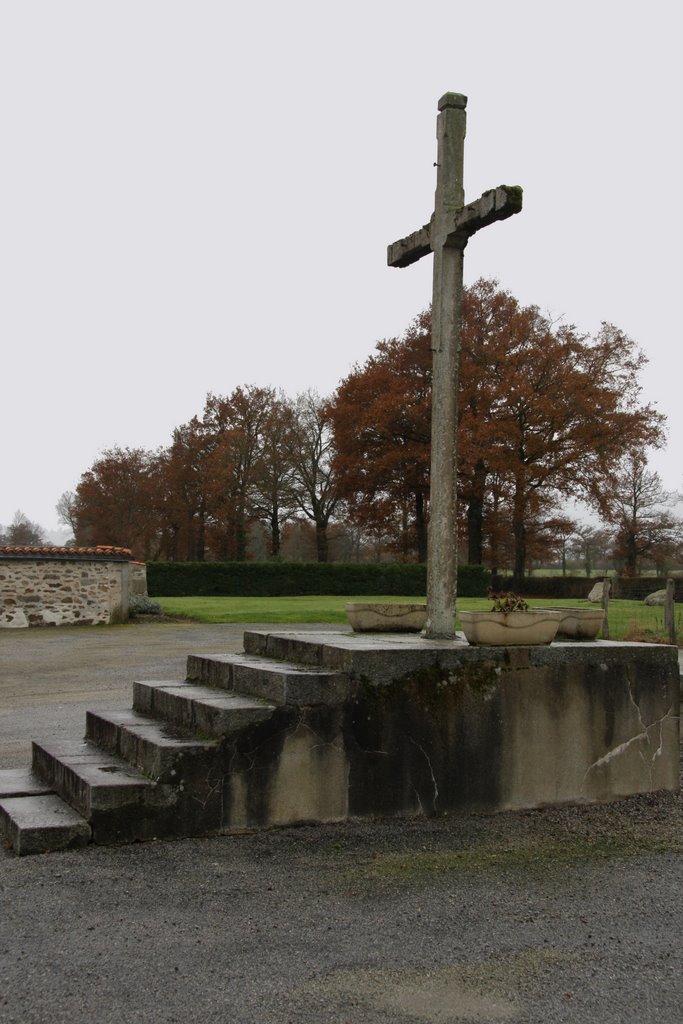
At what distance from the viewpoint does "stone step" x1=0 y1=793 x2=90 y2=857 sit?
450 centimetres

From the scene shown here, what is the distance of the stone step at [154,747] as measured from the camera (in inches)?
188

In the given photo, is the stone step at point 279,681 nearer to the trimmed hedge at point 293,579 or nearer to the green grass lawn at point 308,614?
the green grass lawn at point 308,614

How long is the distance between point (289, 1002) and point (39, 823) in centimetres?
196

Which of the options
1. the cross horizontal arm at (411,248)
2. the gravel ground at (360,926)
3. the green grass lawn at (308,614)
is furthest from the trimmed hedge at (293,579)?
the gravel ground at (360,926)

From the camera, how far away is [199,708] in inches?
203

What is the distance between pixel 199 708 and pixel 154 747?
1.25ft

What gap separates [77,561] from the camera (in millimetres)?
22078

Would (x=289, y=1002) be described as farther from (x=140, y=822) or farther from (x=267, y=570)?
(x=267, y=570)

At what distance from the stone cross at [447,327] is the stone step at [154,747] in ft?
6.00

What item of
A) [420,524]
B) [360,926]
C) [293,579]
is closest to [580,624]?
[360,926]

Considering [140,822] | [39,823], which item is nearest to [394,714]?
[140,822]

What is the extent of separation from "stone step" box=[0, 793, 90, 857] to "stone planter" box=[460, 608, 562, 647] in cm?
234

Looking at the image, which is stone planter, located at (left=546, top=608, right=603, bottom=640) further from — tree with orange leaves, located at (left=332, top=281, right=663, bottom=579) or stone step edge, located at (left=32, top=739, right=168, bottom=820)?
tree with orange leaves, located at (left=332, top=281, right=663, bottom=579)

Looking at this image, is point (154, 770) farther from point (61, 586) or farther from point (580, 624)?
point (61, 586)
